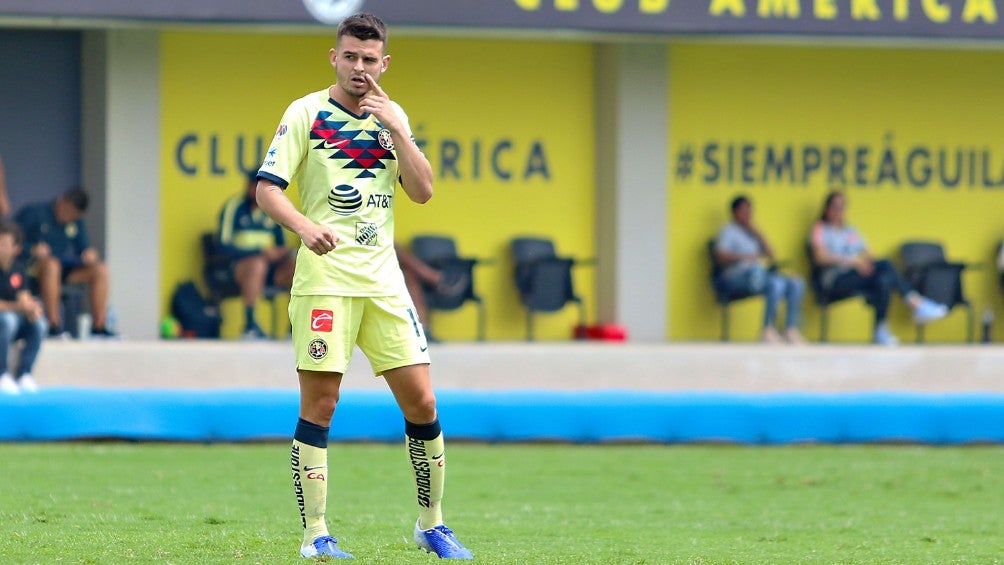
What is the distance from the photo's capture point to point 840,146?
619 inches

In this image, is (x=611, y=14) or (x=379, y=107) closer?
(x=379, y=107)

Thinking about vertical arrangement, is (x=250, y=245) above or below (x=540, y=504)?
above

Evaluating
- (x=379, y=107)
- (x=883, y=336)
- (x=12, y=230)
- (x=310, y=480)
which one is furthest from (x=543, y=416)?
(x=379, y=107)

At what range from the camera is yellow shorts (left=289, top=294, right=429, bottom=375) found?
212 inches

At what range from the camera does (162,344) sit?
12.2 m

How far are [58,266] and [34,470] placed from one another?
11.8 ft

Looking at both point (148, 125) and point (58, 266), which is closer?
point (58, 266)

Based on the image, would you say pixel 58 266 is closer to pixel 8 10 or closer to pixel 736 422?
pixel 8 10

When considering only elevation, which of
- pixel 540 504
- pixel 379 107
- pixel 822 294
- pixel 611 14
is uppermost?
pixel 611 14

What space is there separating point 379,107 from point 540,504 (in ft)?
10.7

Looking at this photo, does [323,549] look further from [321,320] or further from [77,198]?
[77,198]

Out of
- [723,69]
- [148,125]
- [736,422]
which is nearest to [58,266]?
[148,125]

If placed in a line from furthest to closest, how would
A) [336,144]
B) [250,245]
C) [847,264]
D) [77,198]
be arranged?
[847,264]
[250,245]
[77,198]
[336,144]

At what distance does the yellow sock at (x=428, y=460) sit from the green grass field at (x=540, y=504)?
207 millimetres
